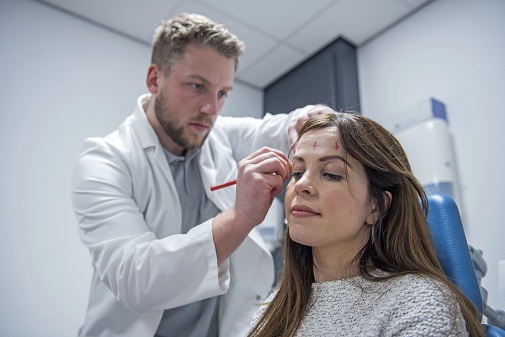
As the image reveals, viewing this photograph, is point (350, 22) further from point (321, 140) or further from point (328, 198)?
point (328, 198)

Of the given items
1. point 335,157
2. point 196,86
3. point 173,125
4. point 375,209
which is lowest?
point 375,209

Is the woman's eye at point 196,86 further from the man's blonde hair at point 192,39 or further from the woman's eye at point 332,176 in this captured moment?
the woman's eye at point 332,176

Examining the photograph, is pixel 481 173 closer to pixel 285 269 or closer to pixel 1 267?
pixel 285 269

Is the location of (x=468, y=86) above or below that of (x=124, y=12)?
below

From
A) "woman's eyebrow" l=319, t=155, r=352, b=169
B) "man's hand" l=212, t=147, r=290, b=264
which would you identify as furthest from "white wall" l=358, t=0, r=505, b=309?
"man's hand" l=212, t=147, r=290, b=264

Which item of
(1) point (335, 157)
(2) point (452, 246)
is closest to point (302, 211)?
(1) point (335, 157)

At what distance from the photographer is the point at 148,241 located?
107cm

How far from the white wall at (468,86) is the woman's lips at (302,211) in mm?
1245

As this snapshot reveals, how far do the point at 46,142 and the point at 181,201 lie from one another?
1.23m

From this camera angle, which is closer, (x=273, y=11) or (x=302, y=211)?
(x=302, y=211)

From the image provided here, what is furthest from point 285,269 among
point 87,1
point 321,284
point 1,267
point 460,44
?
point 87,1

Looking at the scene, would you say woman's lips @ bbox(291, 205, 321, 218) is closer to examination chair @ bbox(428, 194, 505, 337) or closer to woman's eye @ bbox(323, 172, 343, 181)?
woman's eye @ bbox(323, 172, 343, 181)

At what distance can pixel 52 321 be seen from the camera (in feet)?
6.34

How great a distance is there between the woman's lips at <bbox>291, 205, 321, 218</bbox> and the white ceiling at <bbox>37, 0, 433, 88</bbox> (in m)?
1.72
